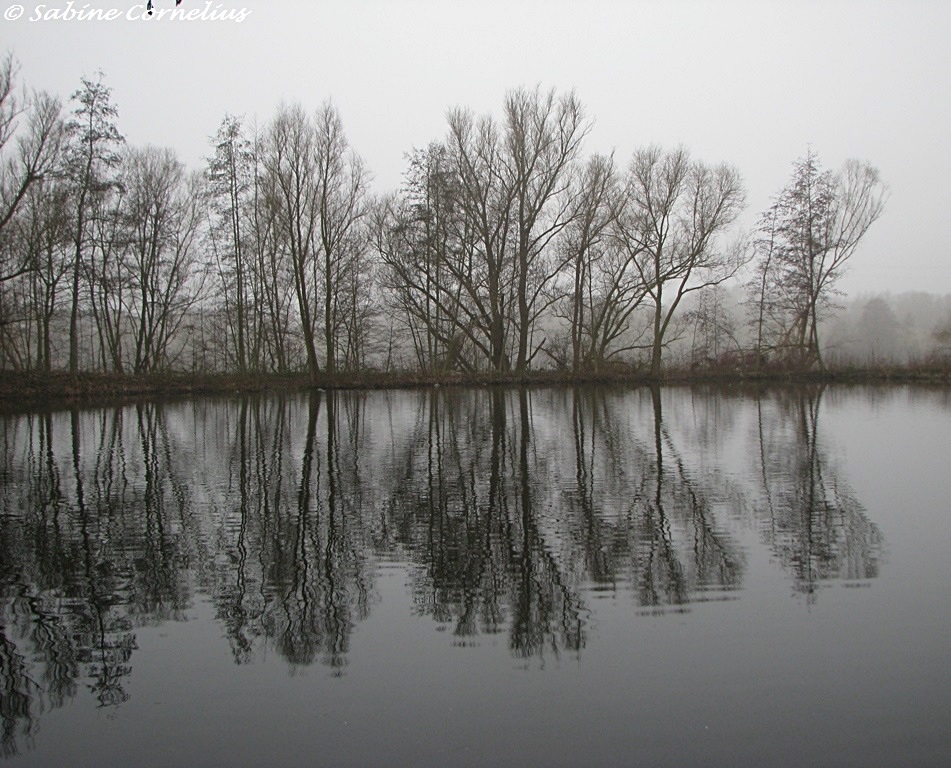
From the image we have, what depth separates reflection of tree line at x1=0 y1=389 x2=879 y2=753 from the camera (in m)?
4.77

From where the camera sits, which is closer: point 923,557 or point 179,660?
point 179,660

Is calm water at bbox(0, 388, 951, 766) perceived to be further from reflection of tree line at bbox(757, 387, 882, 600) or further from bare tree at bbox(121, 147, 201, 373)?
bare tree at bbox(121, 147, 201, 373)

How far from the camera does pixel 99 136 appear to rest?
29984 millimetres

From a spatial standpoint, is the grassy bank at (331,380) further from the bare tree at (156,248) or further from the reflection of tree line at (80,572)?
the reflection of tree line at (80,572)

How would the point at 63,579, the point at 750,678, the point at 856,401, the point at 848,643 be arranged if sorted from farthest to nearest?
the point at 856,401, the point at 63,579, the point at 848,643, the point at 750,678

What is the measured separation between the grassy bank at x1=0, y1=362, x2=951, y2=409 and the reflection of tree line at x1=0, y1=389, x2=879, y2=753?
18.8 meters

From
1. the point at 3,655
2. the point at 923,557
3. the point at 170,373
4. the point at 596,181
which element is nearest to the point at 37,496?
the point at 3,655

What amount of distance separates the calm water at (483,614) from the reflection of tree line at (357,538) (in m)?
0.04

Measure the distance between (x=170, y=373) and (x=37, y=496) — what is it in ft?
94.8

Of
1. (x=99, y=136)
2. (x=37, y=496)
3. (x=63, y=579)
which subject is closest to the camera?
(x=63, y=579)

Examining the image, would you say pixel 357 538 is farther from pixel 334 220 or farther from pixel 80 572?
pixel 334 220

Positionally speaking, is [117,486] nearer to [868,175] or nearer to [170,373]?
[170,373]

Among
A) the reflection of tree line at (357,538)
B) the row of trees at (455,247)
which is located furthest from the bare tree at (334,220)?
the reflection of tree line at (357,538)

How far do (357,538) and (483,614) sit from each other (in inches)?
93.4
